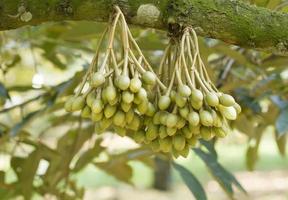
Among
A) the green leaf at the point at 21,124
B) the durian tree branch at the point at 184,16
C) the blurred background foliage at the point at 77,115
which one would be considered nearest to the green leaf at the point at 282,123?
the blurred background foliage at the point at 77,115

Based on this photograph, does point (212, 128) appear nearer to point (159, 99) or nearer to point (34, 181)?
point (159, 99)

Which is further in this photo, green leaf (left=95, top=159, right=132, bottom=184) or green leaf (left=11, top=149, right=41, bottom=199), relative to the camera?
green leaf (left=95, top=159, right=132, bottom=184)

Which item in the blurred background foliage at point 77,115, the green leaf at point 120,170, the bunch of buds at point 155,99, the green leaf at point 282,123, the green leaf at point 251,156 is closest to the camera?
the bunch of buds at point 155,99

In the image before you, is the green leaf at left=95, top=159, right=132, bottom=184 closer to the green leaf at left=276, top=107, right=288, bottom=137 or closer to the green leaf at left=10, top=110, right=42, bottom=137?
the green leaf at left=10, top=110, right=42, bottom=137

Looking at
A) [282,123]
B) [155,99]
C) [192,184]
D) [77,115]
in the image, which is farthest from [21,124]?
[155,99]

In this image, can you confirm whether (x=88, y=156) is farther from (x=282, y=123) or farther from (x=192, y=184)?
(x=282, y=123)

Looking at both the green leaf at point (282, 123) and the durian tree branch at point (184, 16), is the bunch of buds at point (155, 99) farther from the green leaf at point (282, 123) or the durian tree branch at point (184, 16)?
the green leaf at point (282, 123)

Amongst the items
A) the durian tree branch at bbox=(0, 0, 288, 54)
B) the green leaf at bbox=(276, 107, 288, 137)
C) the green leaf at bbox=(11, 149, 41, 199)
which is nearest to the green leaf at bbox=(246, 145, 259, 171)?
the green leaf at bbox=(276, 107, 288, 137)
